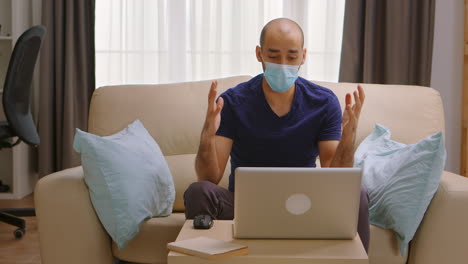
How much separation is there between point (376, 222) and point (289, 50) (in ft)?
2.07

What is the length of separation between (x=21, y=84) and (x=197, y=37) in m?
1.24

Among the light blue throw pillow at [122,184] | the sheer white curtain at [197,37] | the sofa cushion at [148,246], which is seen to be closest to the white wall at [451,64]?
the sheer white curtain at [197,37]

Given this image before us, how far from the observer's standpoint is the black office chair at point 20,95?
11.0 feet

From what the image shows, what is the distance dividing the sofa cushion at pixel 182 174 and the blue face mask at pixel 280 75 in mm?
543

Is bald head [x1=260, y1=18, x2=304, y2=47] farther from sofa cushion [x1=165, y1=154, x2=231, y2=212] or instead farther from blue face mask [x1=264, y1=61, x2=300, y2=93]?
sofa cushion [x1=165, y1=154, x2=231, y2=212]

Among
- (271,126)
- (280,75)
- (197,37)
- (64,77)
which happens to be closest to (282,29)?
(280,75)

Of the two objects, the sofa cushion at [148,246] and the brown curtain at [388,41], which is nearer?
the sofa cushion at [148,246]

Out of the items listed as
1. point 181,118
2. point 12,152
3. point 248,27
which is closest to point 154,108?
point 181,118

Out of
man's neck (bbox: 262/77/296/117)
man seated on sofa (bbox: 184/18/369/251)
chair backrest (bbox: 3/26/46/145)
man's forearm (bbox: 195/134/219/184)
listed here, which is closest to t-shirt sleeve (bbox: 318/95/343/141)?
man seated on sofa (bbox: 184/18/369/251)

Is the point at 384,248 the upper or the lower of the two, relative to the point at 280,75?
lower

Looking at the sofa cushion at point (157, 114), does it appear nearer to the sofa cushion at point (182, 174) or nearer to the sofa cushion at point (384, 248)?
the sofa cushion at point (182, 174)

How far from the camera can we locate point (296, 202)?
1576 mm

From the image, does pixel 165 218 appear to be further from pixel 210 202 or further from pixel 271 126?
pixel 271 126

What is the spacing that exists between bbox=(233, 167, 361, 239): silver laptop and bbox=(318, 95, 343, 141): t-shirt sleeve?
57 cm
